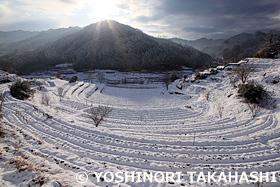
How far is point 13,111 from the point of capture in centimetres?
1037

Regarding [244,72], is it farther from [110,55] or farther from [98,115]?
[110,55]

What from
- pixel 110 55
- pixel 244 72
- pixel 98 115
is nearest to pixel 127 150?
pixel 98 115

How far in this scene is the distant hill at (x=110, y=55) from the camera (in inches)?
4053

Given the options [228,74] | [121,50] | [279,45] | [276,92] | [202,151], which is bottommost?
[202,151]

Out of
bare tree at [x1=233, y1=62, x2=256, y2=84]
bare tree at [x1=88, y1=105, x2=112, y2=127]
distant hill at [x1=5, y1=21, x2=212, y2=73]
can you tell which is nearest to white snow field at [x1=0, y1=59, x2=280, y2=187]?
bare tree at [x1=88, y1=105, x2=112, y2=127]

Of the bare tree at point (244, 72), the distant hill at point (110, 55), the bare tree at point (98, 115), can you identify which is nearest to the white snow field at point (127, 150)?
the bare tree at point (98, 115)

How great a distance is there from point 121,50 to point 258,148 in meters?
125

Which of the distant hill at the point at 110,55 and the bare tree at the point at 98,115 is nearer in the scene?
the bare tree at the point at 98,115

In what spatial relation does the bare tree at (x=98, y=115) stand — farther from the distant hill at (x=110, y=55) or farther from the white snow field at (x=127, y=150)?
the distant hill at (x=110, y=55)

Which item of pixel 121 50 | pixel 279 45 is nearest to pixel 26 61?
pixel 121 50

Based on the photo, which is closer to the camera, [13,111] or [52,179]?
[52,179]

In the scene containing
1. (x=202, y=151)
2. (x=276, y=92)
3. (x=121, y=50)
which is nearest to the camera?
(x=202, y=151)

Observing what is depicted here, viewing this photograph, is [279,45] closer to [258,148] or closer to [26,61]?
[258,148]

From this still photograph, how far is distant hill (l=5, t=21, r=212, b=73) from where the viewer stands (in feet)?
338
